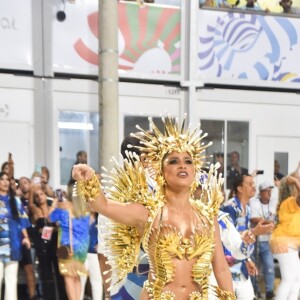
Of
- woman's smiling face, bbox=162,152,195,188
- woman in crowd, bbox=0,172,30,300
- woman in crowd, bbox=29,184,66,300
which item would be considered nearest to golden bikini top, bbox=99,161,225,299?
woman's smiling face, bbox=162,152,195,188

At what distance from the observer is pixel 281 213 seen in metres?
5.53

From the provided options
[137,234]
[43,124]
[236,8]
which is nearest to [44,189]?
[43,124]

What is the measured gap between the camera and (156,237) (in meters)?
2.47

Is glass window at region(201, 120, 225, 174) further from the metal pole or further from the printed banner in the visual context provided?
the printed banner

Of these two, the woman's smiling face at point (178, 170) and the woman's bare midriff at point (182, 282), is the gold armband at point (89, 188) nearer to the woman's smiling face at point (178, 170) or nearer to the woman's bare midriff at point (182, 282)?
the woman's smiling face at point (178, 170)

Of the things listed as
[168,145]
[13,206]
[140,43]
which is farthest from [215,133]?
[168,145]

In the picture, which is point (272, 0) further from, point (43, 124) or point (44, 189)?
point (44, 189)

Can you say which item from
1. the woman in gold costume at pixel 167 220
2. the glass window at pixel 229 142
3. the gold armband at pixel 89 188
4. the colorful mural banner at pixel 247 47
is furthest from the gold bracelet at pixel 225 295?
the colorful mural banner at pixel 247 47

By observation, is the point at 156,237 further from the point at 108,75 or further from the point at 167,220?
the point at 108,75

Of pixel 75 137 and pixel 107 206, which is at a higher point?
pixel 75 137

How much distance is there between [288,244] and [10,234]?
9.14ft

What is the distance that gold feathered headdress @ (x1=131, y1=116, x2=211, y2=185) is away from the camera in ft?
8.43

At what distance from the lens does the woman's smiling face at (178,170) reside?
2.50m

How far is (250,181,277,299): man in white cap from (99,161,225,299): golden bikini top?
4082mm
